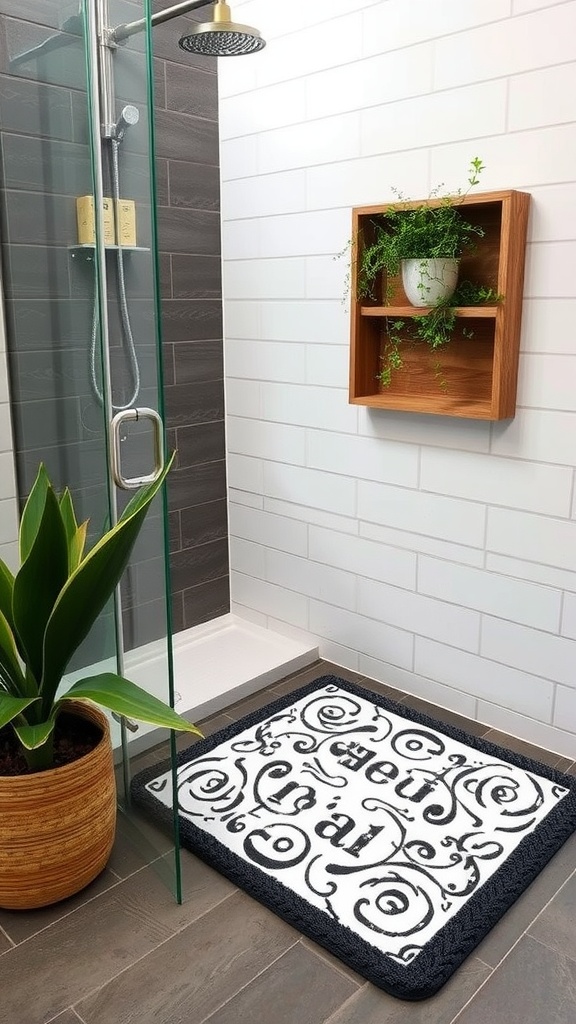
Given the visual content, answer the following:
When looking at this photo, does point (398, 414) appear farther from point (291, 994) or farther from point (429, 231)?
point (291, 994)

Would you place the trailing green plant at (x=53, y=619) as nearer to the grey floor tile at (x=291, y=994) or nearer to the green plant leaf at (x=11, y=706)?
the green plant leaf at (x=11, y=706)

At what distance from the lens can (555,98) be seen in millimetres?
2049

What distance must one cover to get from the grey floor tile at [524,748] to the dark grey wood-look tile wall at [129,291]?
1157mm

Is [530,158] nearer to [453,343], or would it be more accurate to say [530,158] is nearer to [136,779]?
[453,343]

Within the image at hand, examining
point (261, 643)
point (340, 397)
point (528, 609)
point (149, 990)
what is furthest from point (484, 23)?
point (149, 990)

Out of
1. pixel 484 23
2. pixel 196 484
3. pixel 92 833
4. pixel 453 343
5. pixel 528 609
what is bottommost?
pixel 92 833

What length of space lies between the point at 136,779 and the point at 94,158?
1.36 metres

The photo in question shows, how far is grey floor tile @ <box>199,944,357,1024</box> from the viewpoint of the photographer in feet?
5.06

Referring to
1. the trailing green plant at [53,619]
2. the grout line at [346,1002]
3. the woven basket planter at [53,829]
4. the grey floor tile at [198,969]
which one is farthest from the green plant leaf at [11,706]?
the grout line at [346,1002]

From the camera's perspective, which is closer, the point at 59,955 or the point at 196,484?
the point at 59,955

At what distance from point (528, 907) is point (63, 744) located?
1.07 meters

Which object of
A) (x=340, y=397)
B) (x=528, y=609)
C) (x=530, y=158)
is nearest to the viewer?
(x=530, y=158)

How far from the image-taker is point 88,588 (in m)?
1.64

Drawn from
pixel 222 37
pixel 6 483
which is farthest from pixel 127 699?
pixel 222 37
